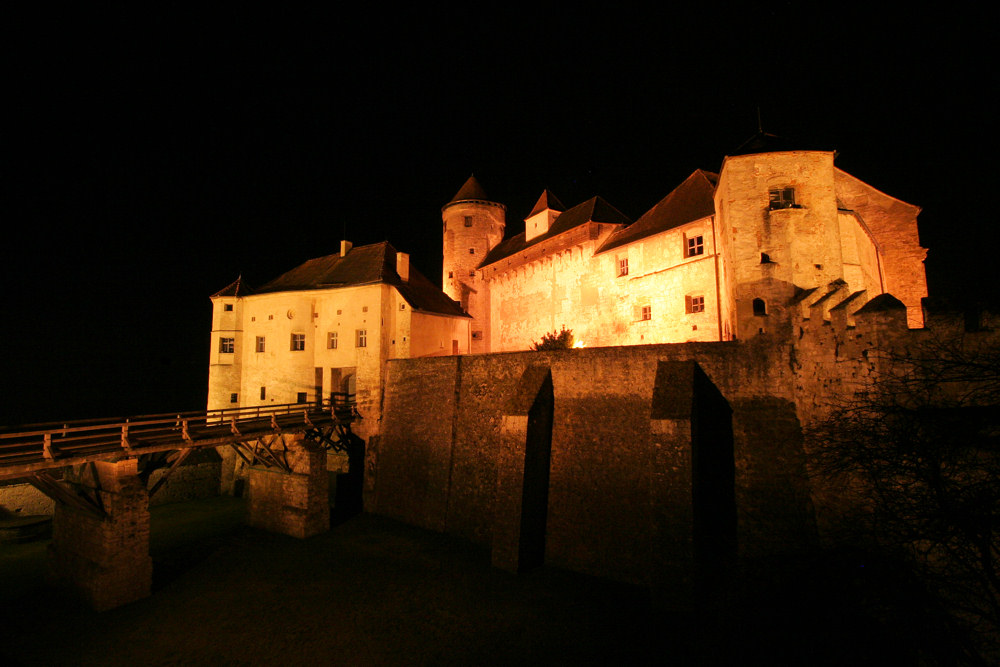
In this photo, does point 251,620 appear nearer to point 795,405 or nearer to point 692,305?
point 795,405

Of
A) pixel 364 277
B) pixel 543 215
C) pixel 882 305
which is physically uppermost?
pixel 543 215

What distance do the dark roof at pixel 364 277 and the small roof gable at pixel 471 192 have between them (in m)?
11.5

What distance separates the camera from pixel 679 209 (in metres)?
20.5

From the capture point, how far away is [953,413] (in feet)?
19.9

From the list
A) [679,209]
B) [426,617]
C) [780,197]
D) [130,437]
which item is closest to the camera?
[426,617]

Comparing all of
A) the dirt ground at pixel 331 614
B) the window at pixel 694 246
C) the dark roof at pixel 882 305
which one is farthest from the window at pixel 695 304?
the dirt ground at pixel 331 614

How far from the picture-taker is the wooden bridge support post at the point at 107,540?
37.1ft

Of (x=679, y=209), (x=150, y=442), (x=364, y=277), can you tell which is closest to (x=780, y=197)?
(x=679, y=209)

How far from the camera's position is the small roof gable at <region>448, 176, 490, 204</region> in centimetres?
3494

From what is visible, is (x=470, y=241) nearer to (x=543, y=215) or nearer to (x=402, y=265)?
(x=543, y=215)

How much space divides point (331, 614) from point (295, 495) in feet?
20.2

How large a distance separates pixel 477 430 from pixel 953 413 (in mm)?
12636

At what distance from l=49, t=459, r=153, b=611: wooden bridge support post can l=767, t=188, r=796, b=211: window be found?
64.3 feet

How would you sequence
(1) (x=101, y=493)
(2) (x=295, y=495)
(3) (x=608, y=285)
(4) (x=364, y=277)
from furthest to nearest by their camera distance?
(3) (x=608, y=285) → (4) (x=364, y=277) → (2) (x=295, y=495) → (1) (x=101, y=493)
